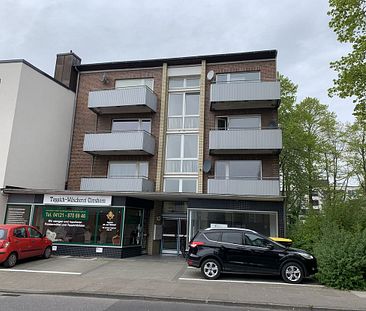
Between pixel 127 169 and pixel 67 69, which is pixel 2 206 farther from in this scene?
pixel 67 69

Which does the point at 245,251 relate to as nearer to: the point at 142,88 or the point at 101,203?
the point at 101,203

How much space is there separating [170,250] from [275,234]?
6.18 m

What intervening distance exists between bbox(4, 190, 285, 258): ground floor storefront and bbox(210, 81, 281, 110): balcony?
6.08 m

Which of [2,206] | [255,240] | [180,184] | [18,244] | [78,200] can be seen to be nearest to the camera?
[255,240]

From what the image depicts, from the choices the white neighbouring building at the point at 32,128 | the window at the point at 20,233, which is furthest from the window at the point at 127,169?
the window at the point at 20,233

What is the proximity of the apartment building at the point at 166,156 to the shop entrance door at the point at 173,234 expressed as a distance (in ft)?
0.19

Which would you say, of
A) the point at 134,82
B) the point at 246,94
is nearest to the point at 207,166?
the point at 246,94

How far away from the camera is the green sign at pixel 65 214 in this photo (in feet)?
54.6

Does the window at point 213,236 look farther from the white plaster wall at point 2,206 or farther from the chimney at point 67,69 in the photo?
the chimney at point 67,69

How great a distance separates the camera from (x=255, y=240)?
441 inches

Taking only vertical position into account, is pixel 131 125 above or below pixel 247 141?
above

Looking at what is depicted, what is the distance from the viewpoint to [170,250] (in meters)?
19.5

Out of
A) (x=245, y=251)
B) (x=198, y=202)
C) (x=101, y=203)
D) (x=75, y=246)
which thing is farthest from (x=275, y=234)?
(x=75, y=246)

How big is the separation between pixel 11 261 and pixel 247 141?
12601 mm
